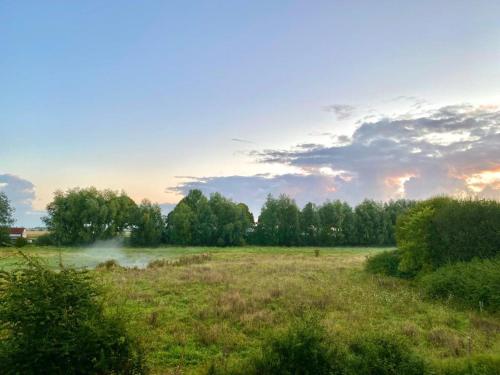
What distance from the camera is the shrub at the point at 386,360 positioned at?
7.07 m

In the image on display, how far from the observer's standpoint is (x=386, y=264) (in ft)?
88.4

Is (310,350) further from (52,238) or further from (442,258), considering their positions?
(52,238)

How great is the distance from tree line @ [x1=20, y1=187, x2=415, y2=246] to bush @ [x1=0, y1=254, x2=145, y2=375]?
73.5 meters

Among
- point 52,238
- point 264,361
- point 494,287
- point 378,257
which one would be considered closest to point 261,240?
point 52,238

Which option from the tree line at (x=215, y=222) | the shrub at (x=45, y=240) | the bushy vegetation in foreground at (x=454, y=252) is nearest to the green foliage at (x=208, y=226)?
the tree line at (x=215, y=222)

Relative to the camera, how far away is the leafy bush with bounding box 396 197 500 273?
1992cm

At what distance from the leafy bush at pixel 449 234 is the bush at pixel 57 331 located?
18.4m

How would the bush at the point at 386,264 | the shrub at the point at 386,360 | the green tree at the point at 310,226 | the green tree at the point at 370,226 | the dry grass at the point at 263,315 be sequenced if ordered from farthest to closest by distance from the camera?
the green tree at the point at 310,226, the green tree at the point at 370,226, the bush at the point at 386,264, the dry grass at the point at 263,315, the shrub at the point at 386,360

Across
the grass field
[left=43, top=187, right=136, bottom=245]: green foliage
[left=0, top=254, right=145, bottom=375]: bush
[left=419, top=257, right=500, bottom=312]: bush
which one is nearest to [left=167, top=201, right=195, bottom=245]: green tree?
[left=43, top=187, right=136, bottom=245]: green foliage

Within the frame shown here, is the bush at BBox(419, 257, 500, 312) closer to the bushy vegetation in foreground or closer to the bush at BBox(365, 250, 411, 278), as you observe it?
the bushy vegetation in foreground

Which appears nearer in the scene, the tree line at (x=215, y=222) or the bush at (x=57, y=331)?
the bush at (x=57, y=331)

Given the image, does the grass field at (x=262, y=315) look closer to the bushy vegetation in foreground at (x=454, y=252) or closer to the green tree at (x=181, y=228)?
the bushy vegetation in foreground at (x=454, y=252)

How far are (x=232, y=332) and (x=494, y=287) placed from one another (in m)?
11.4

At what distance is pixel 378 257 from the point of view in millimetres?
28344
